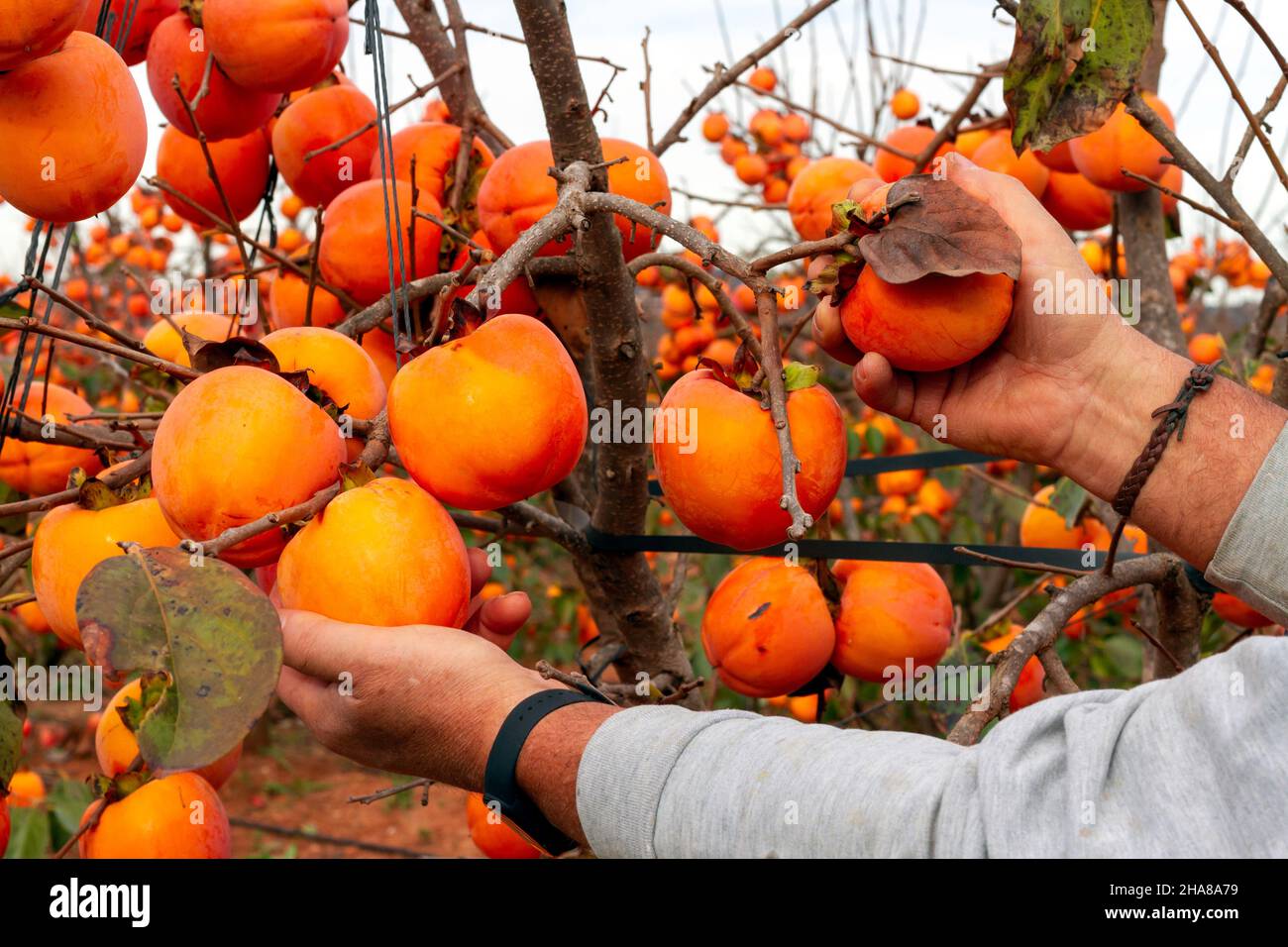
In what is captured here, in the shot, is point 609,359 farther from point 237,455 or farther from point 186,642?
point 186,642

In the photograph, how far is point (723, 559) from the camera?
349 cm

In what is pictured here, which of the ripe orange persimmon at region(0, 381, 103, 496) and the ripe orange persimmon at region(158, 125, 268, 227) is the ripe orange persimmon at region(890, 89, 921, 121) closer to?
the ripe orange persimmon at region(158, 125, 268, 227)

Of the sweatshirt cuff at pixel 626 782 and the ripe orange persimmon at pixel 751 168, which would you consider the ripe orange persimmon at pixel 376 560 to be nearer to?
the sweatshirt cuff at pixel 626 782

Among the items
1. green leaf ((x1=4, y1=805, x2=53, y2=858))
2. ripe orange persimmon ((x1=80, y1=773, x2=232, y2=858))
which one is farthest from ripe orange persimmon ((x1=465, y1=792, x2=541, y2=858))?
green leaf ((x1=4, y1=805, x2=53, y2=858))

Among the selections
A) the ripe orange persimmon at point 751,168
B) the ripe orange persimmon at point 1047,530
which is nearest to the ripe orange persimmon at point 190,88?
→ the ripe orange persimmon at point 1047,530

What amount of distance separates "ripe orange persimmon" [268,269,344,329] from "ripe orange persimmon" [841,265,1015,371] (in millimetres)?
879

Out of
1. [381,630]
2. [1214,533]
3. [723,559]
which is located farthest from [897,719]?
[381,630]

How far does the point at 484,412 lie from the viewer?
42.4 inches

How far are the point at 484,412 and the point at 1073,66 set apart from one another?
84 centimetres

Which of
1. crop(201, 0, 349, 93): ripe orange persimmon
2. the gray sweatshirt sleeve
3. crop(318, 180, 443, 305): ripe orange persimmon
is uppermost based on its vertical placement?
crop(201, 0, 349, 93): ripe orange persimmon

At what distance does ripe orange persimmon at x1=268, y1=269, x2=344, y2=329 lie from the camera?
174 cm

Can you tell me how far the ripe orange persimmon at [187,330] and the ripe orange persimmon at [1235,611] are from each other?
178 centimetres

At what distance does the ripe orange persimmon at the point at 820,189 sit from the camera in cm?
190
